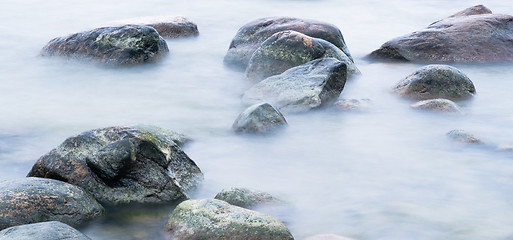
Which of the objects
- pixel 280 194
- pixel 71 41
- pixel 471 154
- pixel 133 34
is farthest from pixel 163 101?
pixel 471 154

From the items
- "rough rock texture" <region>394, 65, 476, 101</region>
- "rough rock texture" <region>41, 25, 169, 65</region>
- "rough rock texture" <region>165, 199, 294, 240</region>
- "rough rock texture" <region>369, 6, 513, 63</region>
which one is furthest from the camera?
"rough rock texture" <region>369, 6, 513, 63</region>

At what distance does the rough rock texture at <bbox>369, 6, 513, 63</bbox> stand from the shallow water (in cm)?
27

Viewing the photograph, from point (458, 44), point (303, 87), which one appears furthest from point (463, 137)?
point (458, 44)

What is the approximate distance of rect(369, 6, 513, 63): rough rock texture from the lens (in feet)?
28.3

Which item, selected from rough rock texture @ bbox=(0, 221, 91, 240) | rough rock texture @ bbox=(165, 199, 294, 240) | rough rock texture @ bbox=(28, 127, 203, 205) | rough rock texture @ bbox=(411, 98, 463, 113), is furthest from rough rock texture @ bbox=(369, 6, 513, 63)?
rough rock texture @ bbox=(0, 221, 91, 240)

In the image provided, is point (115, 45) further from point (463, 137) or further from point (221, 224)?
point (221, 224)

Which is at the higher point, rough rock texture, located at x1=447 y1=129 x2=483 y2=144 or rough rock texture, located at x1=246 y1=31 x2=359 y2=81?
rough rock texture, located at x1=246 y1=31 x2=359 y2=81

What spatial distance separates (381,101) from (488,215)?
9.37 ft

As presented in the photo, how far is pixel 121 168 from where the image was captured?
14.3 ft

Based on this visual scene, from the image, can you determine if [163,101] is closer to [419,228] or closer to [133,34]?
[133,34]

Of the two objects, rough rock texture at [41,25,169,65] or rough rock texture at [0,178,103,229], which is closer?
rough rock texture at [0,178,103,229]

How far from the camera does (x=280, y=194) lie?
15.3ft

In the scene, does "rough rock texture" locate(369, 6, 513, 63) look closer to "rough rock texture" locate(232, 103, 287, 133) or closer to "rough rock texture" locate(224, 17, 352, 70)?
"rough rock texture" locate(224, 17, 352, 70)

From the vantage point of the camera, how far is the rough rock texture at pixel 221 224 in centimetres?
375
